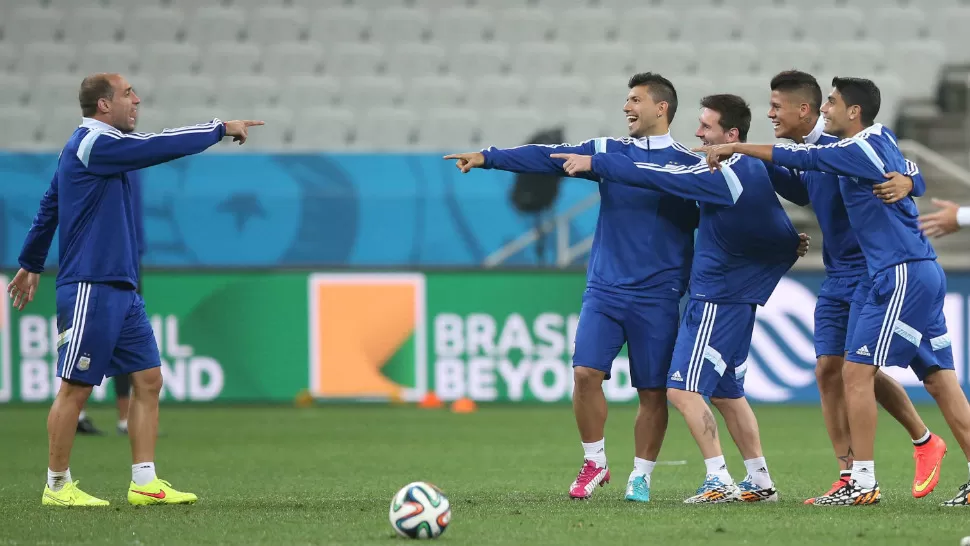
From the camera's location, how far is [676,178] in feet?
21.5

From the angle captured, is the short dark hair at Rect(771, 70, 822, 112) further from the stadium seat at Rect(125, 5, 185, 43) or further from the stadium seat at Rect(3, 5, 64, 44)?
the stadium seat at Rect(3, 5, 64, 44)

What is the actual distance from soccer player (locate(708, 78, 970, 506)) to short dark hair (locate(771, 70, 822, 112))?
1.35 feet

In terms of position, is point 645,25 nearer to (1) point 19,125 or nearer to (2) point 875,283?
(1) point 19,125

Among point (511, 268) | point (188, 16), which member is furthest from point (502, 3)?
point (511, 268)

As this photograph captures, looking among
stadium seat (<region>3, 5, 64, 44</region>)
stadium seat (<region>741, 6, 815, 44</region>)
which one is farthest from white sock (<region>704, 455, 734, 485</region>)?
stadium seat (<region>3, 5, 64, 44</region>)

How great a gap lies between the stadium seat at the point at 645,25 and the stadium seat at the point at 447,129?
8.40ft

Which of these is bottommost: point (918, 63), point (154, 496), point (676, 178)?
point (154, 496)

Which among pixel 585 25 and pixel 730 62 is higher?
pixel 585 25

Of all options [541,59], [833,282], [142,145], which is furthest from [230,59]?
[833,282]

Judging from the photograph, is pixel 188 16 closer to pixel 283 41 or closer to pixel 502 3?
pixel 283 41

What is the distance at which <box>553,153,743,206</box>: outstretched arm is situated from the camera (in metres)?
6.54

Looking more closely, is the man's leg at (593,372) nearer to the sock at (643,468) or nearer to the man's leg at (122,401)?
Answer: the sock at (643,468)

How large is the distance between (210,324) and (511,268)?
293 cm

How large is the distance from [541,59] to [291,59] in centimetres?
323
